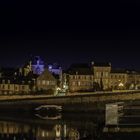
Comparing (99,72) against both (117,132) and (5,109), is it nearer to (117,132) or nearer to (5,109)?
(5,109)

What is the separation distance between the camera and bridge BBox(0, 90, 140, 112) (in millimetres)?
68938

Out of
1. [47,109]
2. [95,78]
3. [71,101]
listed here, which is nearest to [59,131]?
[47,109]

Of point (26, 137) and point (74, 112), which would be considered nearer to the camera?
point (26, 137)

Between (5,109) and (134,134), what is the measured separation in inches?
1368

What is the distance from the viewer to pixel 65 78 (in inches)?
3804

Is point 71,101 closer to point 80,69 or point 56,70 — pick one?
point 80,69

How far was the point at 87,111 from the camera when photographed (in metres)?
69.9

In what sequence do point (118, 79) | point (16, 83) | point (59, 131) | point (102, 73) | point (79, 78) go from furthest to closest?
1. point (118, 79)
2. point (102, 73)
3. point (79, 78)
4. point (16, 83)
5. point (59, 131)

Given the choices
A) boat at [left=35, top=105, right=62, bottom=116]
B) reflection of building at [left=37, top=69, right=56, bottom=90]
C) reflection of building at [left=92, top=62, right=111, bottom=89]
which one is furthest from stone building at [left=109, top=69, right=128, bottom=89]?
boat at [left=35, top=105, right=62, bottom=116]

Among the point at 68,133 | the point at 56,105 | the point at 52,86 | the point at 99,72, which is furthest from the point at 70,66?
the point at 68,133

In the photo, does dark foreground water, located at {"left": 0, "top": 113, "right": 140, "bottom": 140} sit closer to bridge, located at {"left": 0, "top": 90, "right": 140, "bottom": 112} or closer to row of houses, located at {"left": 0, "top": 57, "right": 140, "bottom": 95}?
bridge, located at {"left": 0, "top": 90, "right": 140, "bottom": 112}

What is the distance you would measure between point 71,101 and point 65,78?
24657 millimetres

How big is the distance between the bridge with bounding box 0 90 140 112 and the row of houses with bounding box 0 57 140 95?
14762 mm

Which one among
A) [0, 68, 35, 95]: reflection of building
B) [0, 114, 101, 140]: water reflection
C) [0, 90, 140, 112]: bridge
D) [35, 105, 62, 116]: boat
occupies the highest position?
[0, 68, 35, 95]: reflection of building
